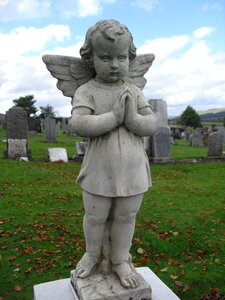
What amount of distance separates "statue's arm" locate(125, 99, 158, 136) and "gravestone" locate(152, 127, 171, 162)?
10856 millimetres

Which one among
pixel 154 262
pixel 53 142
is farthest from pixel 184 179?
pixel 53 142

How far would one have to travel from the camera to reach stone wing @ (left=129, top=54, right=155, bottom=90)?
10.6ft

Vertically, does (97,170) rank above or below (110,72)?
below

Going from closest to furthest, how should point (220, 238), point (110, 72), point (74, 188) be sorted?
point (110, 72) < point (220, 238) < point (74, 188)

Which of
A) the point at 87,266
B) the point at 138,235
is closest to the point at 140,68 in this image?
the point at 87,266

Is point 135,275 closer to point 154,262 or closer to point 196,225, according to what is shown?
point 154,262

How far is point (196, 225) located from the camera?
6473 millimetres

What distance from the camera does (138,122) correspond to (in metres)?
2.79

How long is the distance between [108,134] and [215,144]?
550 inches

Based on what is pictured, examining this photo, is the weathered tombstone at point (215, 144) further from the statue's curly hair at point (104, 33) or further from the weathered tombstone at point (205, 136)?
the statue's curly hair at point (104, 33)

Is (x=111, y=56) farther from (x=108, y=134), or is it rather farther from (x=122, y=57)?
(x=108, y=134)

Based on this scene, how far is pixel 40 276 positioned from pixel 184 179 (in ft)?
23.2

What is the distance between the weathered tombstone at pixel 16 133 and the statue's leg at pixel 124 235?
11.4 meters

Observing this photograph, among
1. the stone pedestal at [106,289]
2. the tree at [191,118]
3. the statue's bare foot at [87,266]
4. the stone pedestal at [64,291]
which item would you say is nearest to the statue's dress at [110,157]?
the statue's bare foot at [87,266]
